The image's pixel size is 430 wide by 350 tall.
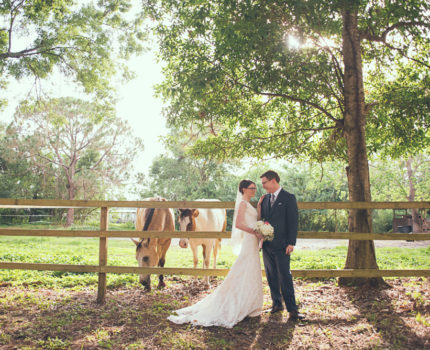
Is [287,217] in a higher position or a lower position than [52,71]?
lower

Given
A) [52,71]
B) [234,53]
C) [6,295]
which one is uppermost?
[52,71]

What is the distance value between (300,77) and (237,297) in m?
4.49

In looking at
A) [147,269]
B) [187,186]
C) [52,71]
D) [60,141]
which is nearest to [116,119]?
[60,141]

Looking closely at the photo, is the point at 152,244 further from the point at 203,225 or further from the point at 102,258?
the point at 203,225

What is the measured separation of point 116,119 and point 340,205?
1089 inches

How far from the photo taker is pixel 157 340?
13.3 ft

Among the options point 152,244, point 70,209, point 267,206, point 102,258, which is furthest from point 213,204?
point 70,209

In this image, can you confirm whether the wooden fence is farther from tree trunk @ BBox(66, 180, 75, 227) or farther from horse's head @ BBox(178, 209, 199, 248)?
tree trunk @ BBox(66, 180, 75, 227)

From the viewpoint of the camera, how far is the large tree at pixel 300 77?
20.5 ft

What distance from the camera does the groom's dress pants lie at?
4.78 m

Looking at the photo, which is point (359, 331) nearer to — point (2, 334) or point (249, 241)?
point (249, 241)

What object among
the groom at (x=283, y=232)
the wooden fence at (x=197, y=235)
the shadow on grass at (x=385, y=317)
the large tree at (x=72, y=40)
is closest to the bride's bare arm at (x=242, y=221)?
the groom at (x=283, y=232)

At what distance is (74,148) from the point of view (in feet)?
96.3

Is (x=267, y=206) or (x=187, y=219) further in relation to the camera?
(x=187, y=219)
